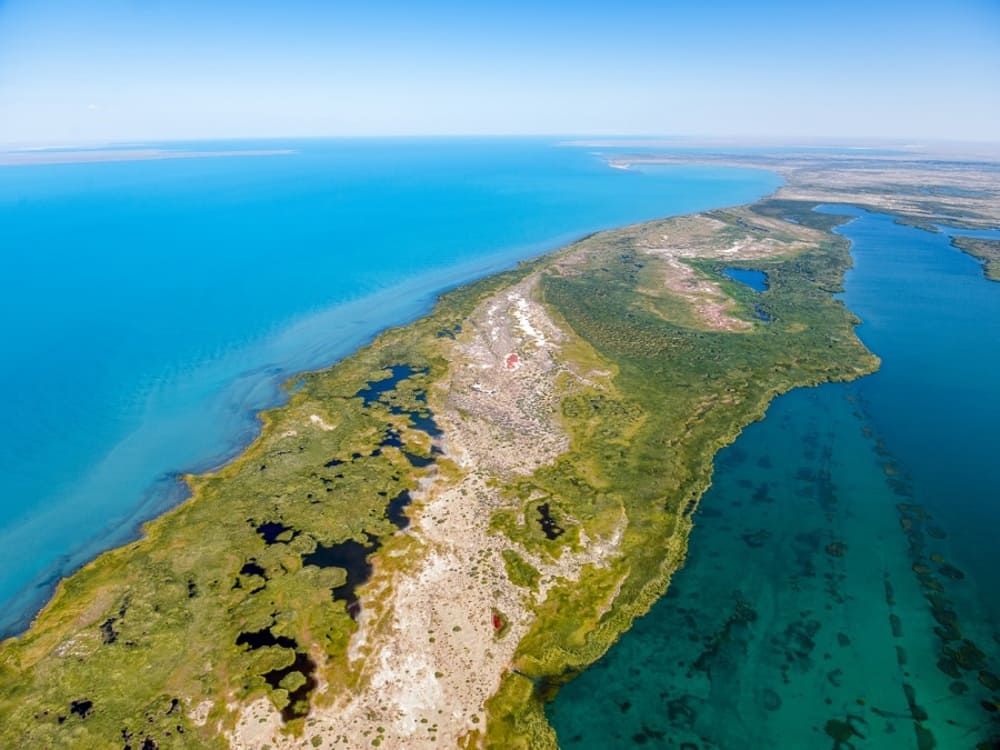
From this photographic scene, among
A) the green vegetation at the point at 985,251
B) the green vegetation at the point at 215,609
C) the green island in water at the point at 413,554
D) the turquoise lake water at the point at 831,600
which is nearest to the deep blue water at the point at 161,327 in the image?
the green vegetation at the point at 215,609

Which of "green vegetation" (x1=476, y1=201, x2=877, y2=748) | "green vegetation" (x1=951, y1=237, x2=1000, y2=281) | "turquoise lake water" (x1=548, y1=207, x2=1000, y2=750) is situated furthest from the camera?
"green vegetation" (x1=951, y1=237, x2=1000, y2=281)

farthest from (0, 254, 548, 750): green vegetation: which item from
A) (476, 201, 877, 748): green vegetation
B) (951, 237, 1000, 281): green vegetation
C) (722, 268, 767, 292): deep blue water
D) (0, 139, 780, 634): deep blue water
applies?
(951, 237, 1000, 281): green vegetation

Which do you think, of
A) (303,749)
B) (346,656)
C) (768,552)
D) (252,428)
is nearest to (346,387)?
(252,428)

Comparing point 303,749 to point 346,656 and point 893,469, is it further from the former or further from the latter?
point 893,469

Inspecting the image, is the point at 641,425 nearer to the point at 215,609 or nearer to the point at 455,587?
the point at 455,587

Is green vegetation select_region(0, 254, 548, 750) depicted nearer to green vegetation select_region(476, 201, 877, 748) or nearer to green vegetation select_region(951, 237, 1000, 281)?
green vegetation select_region(476, 201, 877, 748)

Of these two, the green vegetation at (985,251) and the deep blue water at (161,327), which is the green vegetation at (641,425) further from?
the deep blue water at (161,327)

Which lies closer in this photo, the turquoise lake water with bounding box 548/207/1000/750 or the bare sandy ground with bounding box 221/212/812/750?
the bare sandy ground with bounding box 221/212/812/750
